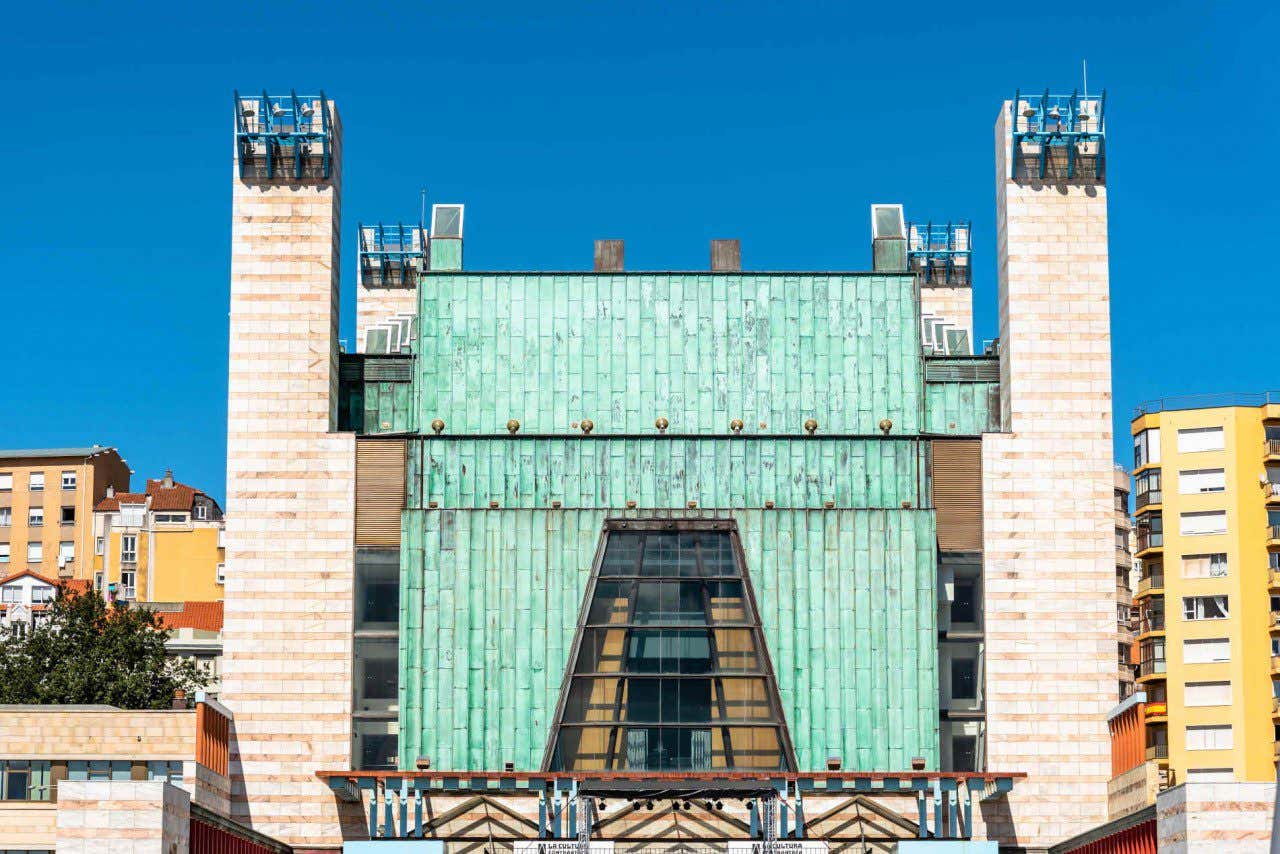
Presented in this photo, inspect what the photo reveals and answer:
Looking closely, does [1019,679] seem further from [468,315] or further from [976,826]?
[468,315]

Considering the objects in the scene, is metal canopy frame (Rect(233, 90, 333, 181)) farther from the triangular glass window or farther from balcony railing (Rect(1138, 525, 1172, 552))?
balcony railing (Rect(1138, 525, 1172, 552))

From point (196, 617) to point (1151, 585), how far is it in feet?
225

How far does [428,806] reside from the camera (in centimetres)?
8838

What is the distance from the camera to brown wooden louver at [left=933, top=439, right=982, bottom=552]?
302 ft

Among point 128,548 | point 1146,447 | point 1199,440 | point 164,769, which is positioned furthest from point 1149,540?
point 128,548

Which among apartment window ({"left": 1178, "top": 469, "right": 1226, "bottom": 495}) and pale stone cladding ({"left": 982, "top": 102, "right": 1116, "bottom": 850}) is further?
apartment window ({"left": 1178, "top": 469, "right": 1226, "bottom": 495})

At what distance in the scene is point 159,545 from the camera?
17038 centimetres

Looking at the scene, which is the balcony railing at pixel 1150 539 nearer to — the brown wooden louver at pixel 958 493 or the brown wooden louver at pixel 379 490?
the brown wooden louver at pixel 958 493

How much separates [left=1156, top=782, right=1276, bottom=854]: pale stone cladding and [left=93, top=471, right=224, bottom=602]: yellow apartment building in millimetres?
109826

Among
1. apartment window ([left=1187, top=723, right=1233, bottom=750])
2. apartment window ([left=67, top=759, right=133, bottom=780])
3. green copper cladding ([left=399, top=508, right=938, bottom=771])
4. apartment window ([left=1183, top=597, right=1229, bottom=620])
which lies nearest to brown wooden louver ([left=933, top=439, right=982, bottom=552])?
green copper cladding ([left=399, top=508, right=938, bottom=771])

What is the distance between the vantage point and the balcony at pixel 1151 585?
120 meters

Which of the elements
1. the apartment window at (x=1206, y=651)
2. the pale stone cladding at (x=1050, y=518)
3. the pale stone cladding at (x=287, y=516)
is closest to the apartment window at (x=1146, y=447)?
the apartment window at (x=1206, y=651)

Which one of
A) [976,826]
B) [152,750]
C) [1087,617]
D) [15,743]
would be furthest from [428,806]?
[1087,617]

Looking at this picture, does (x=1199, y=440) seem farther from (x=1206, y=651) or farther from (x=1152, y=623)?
(x=1206, y=651)
